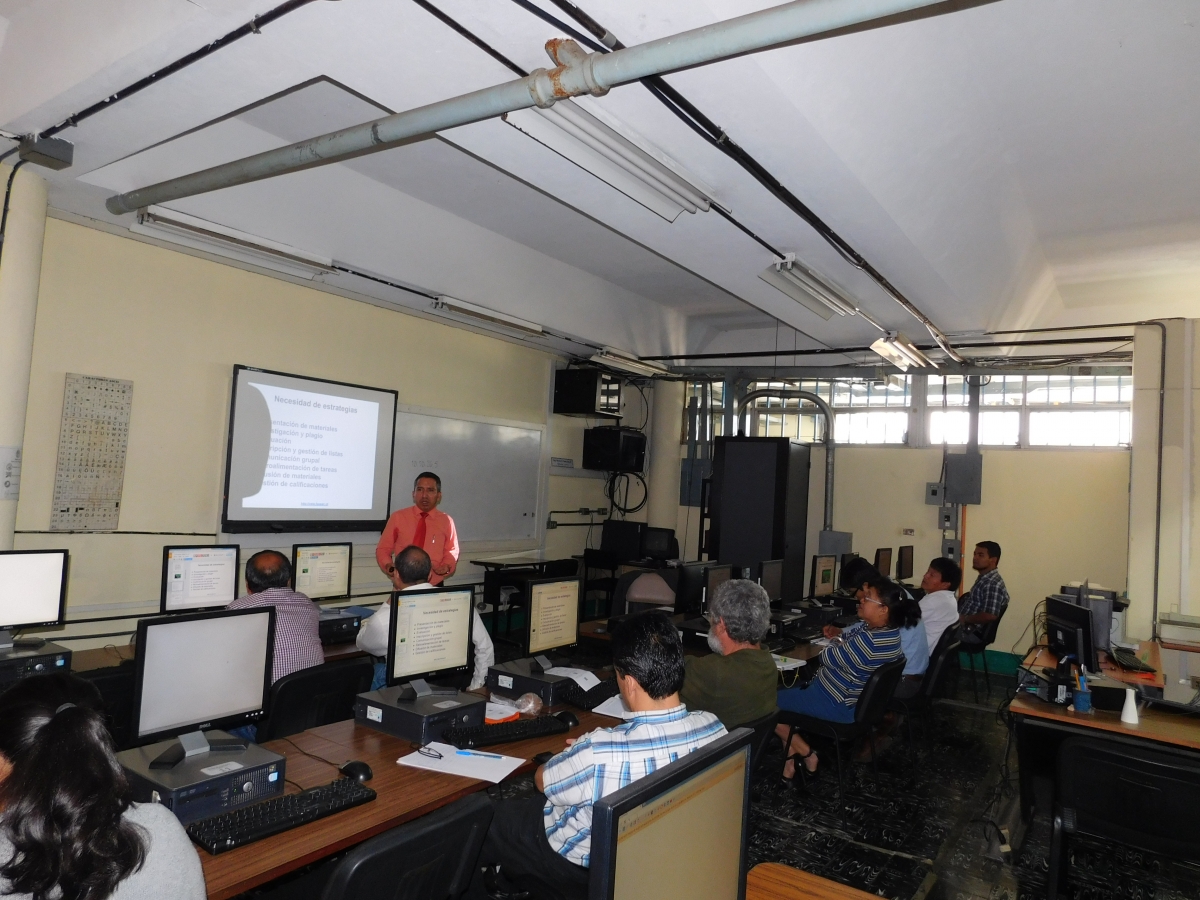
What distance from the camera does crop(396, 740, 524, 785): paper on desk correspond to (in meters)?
2.35

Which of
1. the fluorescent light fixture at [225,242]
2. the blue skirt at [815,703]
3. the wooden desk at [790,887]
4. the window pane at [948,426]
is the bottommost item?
the blue skirt at [815,703]

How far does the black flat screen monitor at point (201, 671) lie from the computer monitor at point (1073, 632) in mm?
3862

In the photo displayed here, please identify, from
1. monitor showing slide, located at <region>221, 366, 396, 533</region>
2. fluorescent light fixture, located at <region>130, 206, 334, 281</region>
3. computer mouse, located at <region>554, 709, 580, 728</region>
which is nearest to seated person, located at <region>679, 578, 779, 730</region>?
computer mouse, located at <region>554, 709, 580, 728</region>

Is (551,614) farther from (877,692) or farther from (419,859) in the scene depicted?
(419,859)

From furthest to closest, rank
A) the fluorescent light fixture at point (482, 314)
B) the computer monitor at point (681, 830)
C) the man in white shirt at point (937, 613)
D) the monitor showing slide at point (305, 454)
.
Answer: the fluorescent light fixture at point (482, 314) → the monitor showing slide at point (305, 454) → the man in white shirt at point (937, 613) → the computer monitor at point (681, 830)

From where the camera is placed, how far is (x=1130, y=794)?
8.48 feet

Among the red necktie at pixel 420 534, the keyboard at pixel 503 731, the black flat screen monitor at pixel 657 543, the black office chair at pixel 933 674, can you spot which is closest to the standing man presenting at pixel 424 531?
the red necktie at pixel 420 534

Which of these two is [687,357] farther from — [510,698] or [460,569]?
[510,698]

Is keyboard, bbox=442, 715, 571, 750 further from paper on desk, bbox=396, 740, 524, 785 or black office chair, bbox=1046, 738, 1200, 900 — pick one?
black office chair, bbox=1046, 738, 1200, 900

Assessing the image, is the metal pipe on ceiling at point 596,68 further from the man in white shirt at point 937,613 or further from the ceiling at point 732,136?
the man in white shirt at point 937,613

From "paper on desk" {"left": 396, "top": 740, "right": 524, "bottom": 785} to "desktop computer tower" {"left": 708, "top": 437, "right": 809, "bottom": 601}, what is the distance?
5.40 meters

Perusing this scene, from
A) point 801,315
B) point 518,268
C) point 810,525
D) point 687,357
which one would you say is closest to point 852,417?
point 810,525

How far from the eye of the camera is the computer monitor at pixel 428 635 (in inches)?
111

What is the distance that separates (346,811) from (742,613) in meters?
1.81
